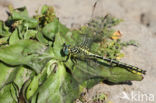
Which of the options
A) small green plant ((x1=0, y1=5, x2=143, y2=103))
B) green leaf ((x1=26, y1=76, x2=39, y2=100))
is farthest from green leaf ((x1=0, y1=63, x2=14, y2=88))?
green leaf ((x1=26, y1=76, x2=39, y2=100))

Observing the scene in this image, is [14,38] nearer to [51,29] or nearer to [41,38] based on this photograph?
[41,38]

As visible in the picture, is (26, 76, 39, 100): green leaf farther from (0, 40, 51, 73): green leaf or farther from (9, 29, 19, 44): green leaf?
(9, 29, 19, 44): green leaf

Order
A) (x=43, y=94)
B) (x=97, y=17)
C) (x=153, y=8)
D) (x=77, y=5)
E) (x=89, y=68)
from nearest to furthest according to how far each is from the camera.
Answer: (x=43, y=94) < (x=89, y=68) < (x=97, y=17) < (x=77, y=5) < (x=153, y=8)

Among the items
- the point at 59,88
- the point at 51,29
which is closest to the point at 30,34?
the point at 51,29

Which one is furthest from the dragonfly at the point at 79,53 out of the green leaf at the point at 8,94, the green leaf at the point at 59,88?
the green leaf at the point at 8,94

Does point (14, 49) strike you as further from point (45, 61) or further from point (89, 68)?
point (89, 68)

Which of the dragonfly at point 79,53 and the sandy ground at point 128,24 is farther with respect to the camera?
the sandy ground at point 128,24

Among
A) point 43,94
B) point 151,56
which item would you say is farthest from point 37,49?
point 151,56

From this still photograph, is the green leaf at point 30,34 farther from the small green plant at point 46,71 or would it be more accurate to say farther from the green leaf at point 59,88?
the green leaf at point 59,88
